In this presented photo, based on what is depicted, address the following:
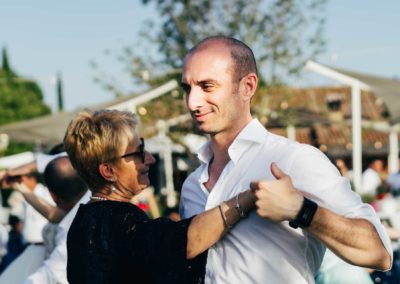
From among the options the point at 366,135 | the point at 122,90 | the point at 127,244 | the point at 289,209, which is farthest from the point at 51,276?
the point at 366,135

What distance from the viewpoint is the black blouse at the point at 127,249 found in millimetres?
2445

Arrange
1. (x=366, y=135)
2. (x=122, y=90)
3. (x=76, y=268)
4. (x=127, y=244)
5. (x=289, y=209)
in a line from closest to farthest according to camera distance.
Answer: (x=289, y=209) < (x=127, y=244) < (x=76, y=268) < (x=122, y=90) < (x=366, y=135)

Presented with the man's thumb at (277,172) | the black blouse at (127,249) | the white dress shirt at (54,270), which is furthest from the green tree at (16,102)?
the man's thumb at (277,172)

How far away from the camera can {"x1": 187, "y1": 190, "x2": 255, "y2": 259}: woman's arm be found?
2.33 metres

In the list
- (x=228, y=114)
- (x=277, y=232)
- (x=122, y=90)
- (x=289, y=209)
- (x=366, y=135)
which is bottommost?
(x=366, y=135)

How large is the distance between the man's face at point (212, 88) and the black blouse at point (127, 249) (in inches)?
15.7

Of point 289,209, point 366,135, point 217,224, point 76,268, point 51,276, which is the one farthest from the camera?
point 366,135

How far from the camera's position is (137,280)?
2.50m

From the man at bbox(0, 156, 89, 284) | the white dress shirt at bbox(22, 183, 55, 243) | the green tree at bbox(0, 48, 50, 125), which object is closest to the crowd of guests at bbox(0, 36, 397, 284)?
the man at bbox(0, 156, 89, 284)

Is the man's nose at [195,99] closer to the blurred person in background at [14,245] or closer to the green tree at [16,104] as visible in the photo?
the blurred person in background at [14,245]

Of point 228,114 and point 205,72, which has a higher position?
point 205,72

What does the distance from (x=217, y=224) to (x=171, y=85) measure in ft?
46.4

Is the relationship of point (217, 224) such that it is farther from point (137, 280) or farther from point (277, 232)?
point (137, 280)

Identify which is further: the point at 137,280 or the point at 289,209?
the point at 137,280
